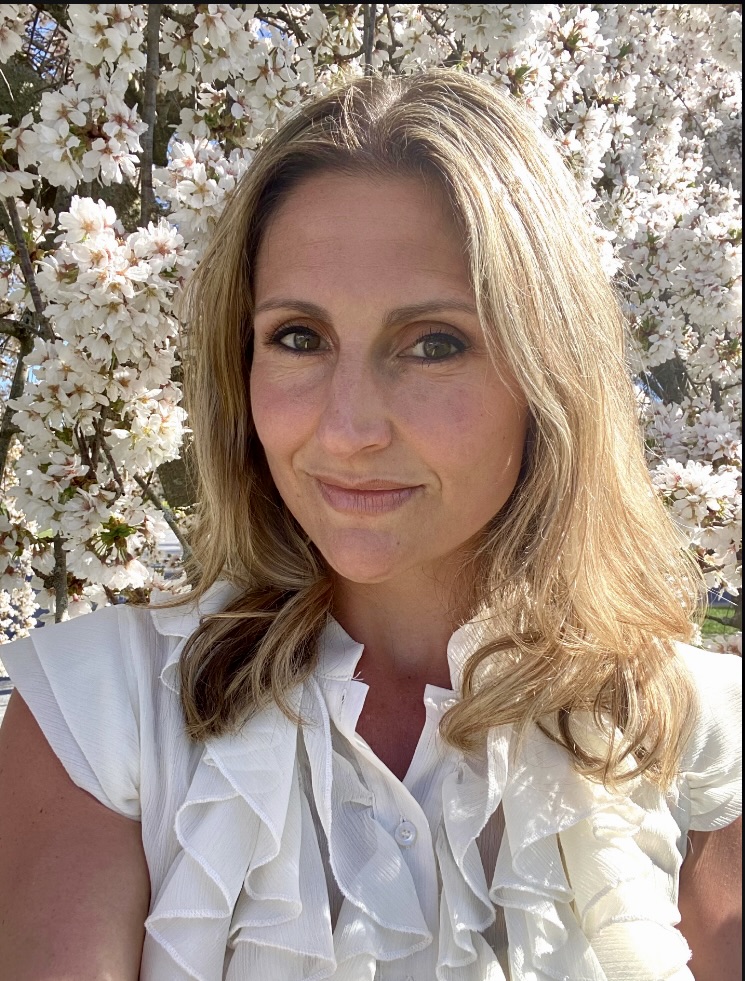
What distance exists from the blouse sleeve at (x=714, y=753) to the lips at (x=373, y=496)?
61 cm

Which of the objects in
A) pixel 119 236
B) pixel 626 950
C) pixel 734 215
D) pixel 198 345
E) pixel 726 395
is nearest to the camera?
pixel 626 950

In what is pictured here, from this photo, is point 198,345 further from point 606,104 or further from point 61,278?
point 606,104

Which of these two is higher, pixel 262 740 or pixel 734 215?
pixel 734 215

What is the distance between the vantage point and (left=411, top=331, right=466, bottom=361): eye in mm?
1379

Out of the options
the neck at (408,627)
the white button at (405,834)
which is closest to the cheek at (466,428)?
the neck at (408,627)

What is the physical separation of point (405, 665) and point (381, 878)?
378 millimetres

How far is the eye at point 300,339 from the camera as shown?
57.1 inches

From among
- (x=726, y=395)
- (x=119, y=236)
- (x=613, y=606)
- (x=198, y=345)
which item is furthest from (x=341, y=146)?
(x=726, y=395)

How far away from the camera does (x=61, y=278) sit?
1.77 m

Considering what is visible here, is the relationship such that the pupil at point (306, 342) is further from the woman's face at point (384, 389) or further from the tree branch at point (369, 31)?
the tree branch at point (369, 31)

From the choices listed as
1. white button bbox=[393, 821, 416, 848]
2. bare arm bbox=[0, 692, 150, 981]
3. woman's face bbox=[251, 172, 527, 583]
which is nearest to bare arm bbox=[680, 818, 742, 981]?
white button bbox=[393, 821, 416, 848]

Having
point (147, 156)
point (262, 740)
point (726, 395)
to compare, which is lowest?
point (262, 740)

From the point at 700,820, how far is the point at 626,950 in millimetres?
255

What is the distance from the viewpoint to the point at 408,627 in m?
1.60
